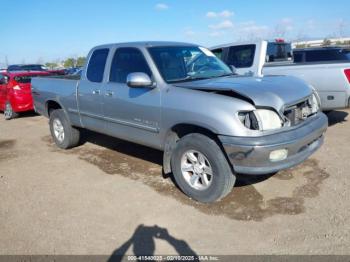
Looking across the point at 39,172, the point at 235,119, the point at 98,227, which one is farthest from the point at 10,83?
the point at 235,119

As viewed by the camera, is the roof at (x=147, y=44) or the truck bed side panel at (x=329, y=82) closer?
the roof at (x=147, y=44)

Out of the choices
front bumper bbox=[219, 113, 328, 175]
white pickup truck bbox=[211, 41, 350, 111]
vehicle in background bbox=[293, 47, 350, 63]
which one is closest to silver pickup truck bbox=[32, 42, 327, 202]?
front bumper bbox=[219, 113, 328, 175]

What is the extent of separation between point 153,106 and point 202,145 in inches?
36.8

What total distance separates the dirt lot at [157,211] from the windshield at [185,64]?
60.1 inches

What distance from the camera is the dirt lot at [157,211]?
3.32 m

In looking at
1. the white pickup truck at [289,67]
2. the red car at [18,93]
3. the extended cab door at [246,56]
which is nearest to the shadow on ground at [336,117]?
the white pickup truck at [289,67]

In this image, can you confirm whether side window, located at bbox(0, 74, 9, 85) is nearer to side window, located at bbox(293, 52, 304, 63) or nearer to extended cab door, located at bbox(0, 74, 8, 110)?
extended cab door, located at bbox(0, 74, 8, 110)

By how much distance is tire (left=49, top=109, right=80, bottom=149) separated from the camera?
656 centimetres

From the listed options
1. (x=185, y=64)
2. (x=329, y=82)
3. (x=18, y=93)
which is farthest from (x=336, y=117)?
(x=18, y=93)

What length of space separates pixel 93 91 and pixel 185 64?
1629 millimetres

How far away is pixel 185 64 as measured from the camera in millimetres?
4867

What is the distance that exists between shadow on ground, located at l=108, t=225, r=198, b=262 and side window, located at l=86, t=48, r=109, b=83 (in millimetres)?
2757

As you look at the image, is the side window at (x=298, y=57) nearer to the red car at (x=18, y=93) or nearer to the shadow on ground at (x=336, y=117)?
the shadow on ground at (x=336, y=117)

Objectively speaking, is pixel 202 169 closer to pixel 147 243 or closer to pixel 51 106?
pixel 147 243
